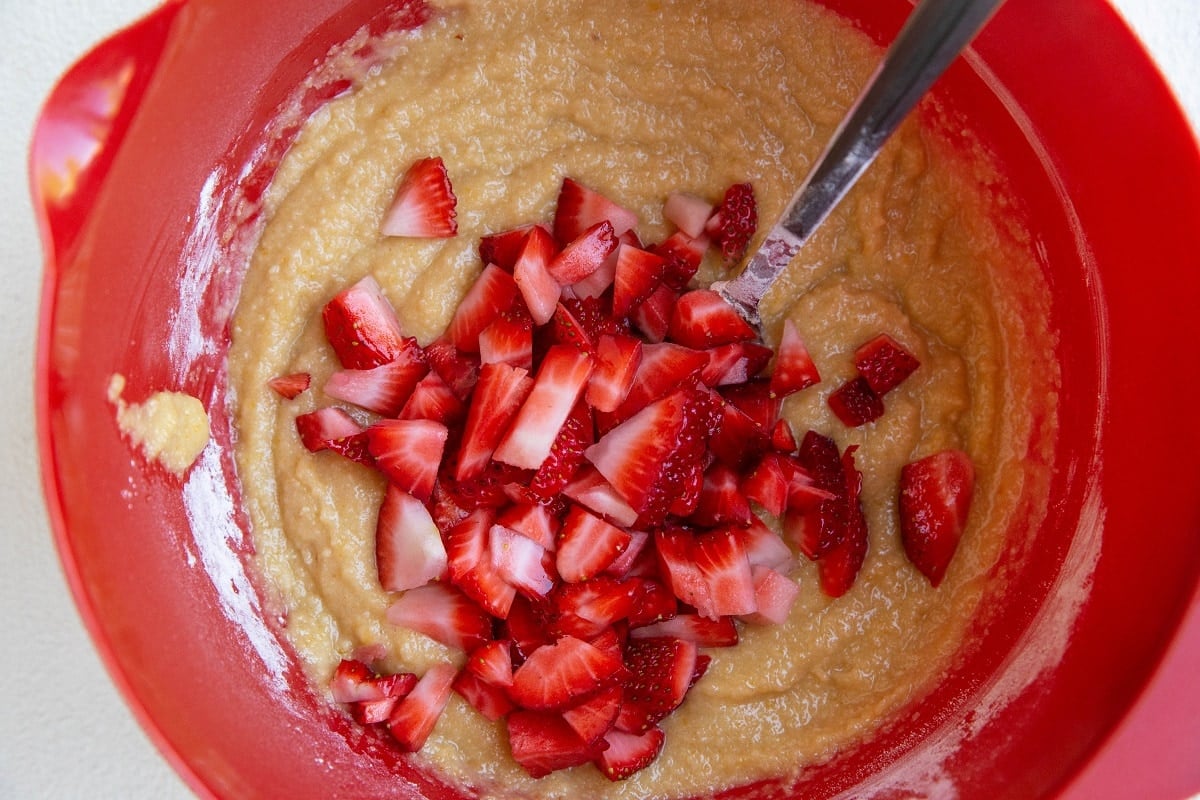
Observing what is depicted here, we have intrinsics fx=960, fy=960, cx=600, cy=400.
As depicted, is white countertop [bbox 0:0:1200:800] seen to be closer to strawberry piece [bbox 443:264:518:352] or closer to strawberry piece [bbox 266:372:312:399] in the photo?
strawberry piece [bbox 266:372:312:399]

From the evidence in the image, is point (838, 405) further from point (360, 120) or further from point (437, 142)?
point (360, 120)

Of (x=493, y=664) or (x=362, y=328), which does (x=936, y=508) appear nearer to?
(x=493, y=664)

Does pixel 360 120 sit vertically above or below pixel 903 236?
below

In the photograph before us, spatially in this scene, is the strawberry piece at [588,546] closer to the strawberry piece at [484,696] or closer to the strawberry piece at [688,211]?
the strawberry piece at [484,696]

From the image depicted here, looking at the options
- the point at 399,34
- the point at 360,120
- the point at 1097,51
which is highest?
the point at 1097,51

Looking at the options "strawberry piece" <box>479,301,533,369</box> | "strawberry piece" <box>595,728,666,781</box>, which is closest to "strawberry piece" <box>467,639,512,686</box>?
"strawberry piece" <box>595,728,666,781</box>

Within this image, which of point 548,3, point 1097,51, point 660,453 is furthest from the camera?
point 548,3

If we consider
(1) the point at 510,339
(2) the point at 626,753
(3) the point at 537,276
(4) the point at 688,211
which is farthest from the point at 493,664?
(4) the point at 688,211

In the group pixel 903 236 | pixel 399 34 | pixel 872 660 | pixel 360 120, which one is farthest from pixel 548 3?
pixel 872 660
